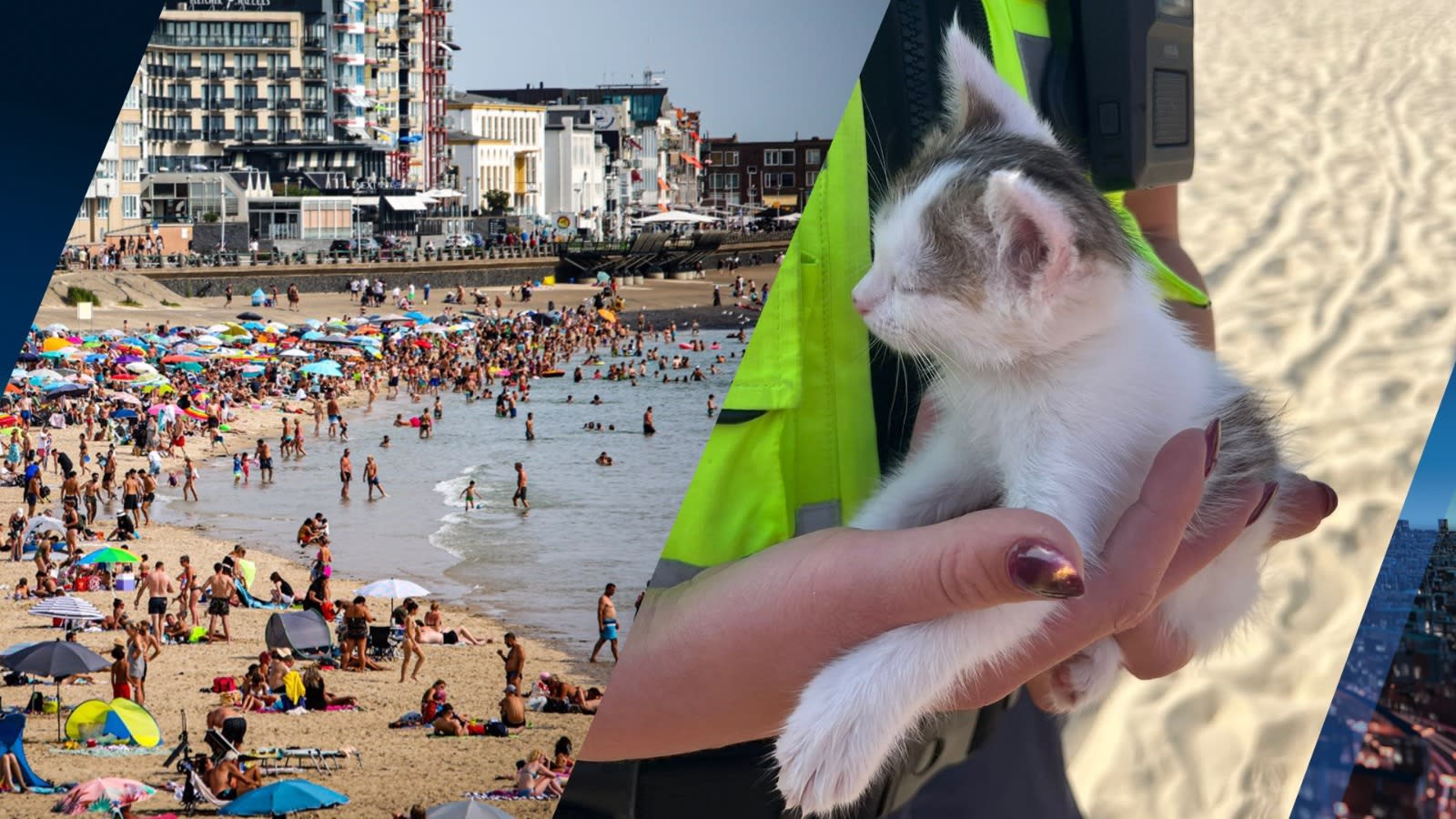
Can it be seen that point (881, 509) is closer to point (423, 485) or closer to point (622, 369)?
point (622, 369)

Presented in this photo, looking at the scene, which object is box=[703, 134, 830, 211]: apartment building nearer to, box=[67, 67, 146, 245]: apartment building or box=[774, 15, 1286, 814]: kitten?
box=[774, 15, 1286, 814]: kitten

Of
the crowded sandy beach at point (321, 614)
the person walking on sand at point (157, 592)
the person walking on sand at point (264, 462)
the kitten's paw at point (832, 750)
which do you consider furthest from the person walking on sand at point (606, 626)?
the person walking on sand at point (264, 462)

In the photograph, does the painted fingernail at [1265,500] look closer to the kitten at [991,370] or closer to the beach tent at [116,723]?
the kitten at [991,370]

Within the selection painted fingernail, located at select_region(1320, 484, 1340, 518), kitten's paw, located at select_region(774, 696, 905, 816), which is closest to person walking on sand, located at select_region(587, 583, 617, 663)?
kitten's paw, located at select_region(774, 696, 905, 816)

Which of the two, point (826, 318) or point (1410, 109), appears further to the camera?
point (1410, 109)

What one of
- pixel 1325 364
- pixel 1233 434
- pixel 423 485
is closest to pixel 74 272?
pixel 423 485

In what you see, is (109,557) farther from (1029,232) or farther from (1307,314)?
(1307,314)
